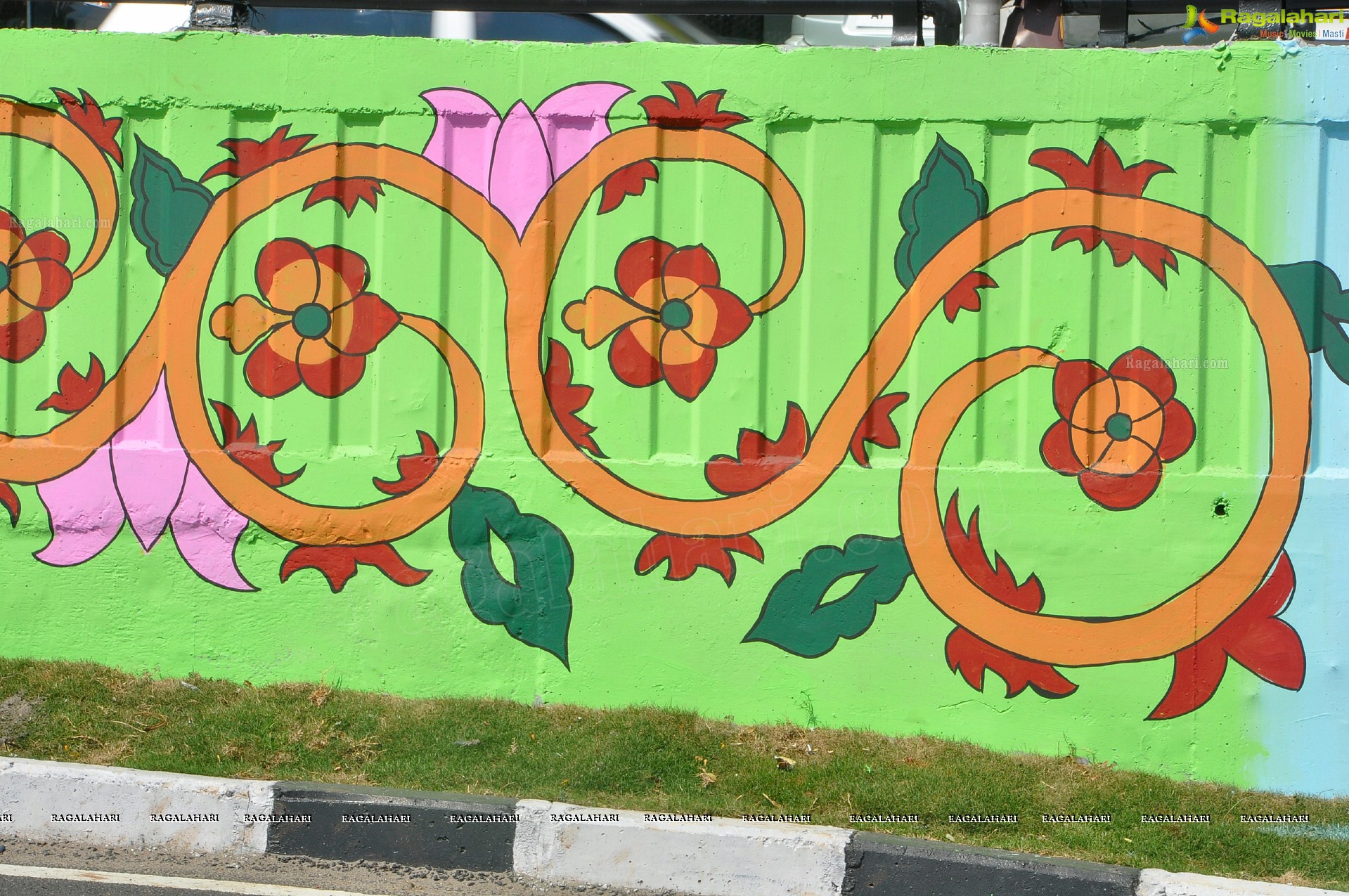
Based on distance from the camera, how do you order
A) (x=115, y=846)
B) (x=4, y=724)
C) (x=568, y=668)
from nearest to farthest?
(x=115, y=846) < (x=4, y=724) < (x=568, y=668)

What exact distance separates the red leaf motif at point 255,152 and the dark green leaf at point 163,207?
0.12 m

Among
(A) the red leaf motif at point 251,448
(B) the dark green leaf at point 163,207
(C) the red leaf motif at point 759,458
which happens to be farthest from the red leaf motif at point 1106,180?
(B) the dark green leaf at point 163,207

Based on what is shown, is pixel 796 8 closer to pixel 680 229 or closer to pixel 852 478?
pixel 680 229

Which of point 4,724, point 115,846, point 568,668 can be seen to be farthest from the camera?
point 568,668

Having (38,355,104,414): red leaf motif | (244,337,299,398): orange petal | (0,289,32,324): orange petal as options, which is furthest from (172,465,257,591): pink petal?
(0,289,32,324): orange petal

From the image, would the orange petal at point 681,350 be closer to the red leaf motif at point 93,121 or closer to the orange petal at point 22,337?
the red leaf motif at point 93,121

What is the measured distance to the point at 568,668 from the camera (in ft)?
16.1

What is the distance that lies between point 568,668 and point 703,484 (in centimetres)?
98

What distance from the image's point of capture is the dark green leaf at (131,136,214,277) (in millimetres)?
5105

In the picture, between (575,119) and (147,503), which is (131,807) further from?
(575,119)

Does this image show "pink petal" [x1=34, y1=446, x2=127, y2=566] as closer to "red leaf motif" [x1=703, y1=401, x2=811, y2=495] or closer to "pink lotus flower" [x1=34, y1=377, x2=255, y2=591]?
"pink lotus flower" [x1=34, y1=377, x2=255, y2=591]

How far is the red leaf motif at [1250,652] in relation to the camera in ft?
15.2

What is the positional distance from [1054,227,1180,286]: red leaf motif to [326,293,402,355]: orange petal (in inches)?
113

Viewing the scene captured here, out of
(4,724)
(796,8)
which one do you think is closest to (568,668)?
(4,724)
